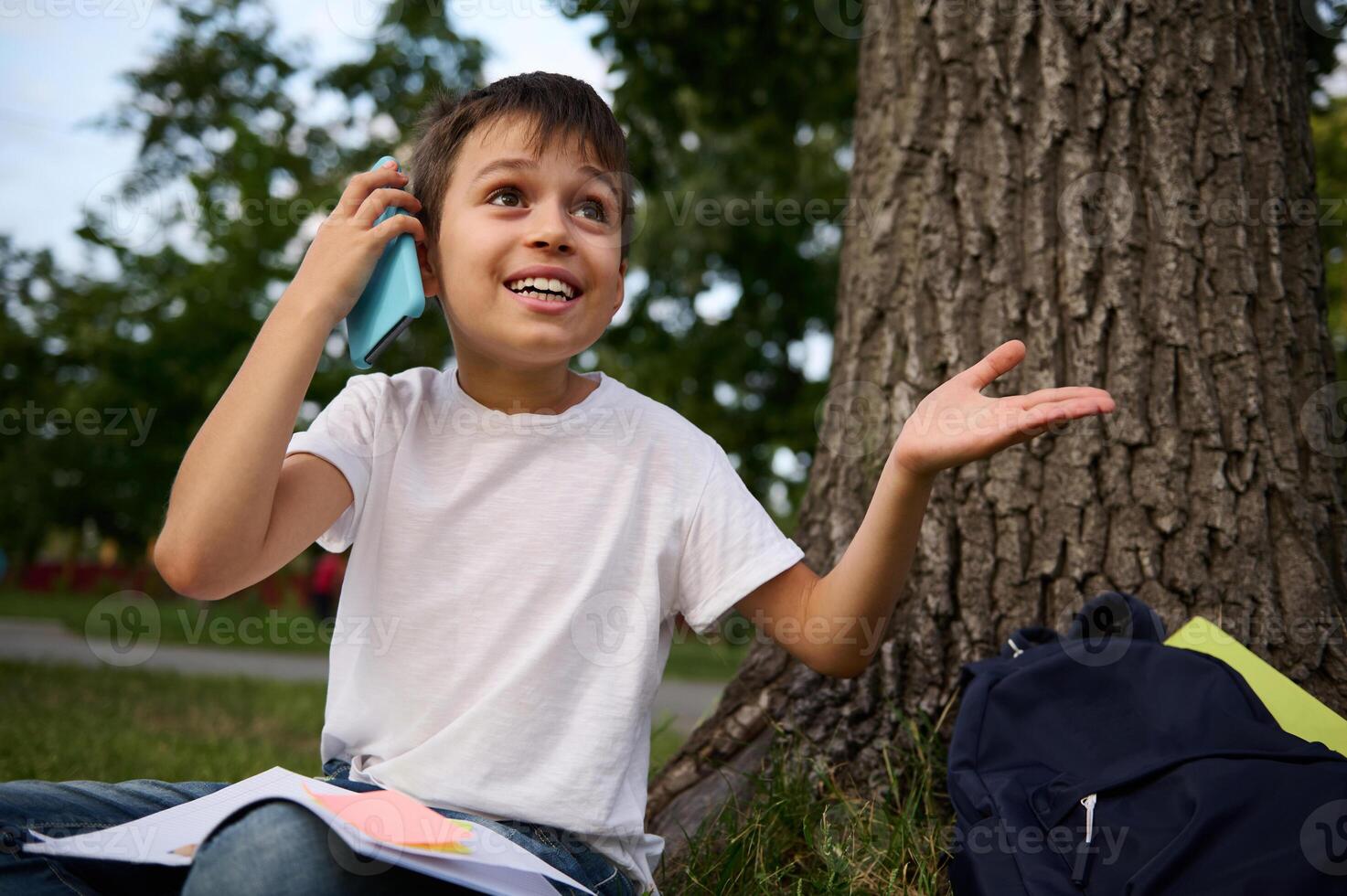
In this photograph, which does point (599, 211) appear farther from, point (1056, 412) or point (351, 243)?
point (1056, 412)

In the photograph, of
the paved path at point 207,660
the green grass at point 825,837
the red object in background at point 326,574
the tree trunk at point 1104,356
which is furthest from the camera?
the red object in background at point 326,574

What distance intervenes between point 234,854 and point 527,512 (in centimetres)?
73

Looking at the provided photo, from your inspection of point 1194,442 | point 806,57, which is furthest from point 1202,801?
point 806,57

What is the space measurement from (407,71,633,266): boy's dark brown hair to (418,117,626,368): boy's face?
0.08ft

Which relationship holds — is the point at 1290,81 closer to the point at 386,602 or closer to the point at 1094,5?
the point at 1094,5

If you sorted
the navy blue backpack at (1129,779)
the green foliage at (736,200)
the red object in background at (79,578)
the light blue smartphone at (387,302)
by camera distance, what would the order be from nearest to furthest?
the navy blue backpack at (1129,779)
the light blue smartphone at (387,302)
the green foliage at (736,200)
the red object in background at (79,578)

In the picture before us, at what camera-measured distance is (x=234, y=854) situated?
1216mm

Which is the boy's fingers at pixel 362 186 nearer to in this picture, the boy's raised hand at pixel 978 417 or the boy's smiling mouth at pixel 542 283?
the boy's smiling mouth at pixel 542 283

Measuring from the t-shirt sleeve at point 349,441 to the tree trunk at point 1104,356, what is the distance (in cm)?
105

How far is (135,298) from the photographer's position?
16.9 m

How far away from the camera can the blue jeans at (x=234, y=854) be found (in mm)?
1220

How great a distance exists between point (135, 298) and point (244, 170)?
3.88 metres

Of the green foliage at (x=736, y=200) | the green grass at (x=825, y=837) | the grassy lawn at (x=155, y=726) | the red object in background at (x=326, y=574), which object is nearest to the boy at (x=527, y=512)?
the green grass at (x=825, y=837)

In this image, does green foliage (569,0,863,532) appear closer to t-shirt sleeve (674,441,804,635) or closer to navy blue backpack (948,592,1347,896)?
t-shirt sleeve (674,441,804,635)
